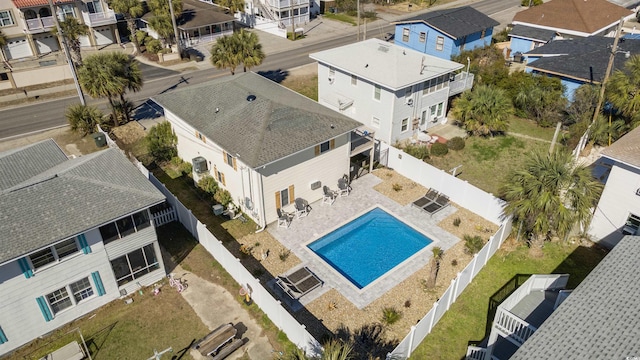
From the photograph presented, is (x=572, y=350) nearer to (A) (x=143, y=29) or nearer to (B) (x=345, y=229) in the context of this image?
(B) (x=345, y=229)

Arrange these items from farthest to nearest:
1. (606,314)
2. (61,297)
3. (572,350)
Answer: (61,297), (606,314), (572,350)

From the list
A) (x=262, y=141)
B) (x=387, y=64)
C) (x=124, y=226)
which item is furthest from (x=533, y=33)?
(x=124, y=226)

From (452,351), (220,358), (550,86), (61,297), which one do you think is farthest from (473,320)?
(550,86)

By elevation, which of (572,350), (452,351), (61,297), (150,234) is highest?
(572,350)

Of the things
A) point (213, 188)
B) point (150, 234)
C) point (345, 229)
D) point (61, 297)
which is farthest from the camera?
point (213, 188)

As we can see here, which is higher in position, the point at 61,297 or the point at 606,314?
the point at 606,314

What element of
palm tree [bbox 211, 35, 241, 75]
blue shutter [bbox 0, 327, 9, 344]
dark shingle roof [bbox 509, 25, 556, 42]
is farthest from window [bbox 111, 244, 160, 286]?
dark shingle roof [bbox 509, 25, 556, 42]

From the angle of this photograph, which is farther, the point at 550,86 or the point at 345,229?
the point at 550,86
